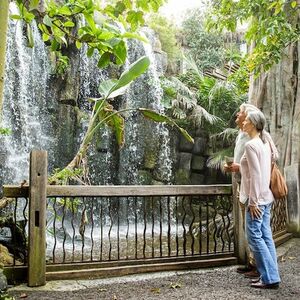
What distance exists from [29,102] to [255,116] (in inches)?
381

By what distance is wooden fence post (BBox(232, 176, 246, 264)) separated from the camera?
4945mm

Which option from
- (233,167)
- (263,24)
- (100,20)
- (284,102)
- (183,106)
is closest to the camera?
(100,20)

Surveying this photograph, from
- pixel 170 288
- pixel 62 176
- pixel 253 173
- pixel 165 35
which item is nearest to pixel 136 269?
pixel 170 288

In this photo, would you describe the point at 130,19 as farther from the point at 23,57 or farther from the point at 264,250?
the point at 23,57

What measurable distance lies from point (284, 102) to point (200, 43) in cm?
1307

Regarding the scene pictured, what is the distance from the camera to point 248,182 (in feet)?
13.1

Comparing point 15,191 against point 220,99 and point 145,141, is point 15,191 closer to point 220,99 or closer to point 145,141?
point 145,141

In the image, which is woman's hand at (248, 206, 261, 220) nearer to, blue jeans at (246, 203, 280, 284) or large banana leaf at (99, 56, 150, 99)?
blue jeans at (246, 203, 280, 284)

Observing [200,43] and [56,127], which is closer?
[56,127]

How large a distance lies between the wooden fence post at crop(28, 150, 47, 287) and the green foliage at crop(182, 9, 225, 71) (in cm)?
1642

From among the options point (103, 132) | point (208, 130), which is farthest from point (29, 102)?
point (208, 130)

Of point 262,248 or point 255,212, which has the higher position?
point 255,212

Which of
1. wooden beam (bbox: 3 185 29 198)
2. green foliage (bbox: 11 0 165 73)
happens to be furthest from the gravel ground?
green foliage (bbox: 11 0 165 73)

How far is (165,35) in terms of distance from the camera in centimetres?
1870
